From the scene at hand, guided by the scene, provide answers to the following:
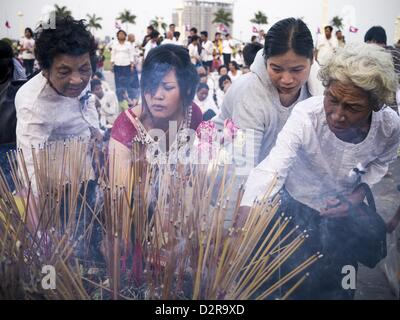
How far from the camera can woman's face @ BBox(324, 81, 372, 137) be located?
172 centimetres

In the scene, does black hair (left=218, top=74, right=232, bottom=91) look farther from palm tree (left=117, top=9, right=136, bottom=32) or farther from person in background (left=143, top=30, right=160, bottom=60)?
palm tree (left=117, top=9, right=136, bottom=32)

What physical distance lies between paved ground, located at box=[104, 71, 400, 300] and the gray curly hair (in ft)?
1.21

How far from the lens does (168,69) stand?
186 cm

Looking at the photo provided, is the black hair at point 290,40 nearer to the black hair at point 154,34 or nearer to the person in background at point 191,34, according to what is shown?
the person in background at point 191,34

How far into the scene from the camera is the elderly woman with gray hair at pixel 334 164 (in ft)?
5.67

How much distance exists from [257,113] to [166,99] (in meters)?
0.34

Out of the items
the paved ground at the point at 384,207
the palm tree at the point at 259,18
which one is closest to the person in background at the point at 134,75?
the palm tree at the point at 259,18

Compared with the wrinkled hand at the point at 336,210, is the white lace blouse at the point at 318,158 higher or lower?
higher

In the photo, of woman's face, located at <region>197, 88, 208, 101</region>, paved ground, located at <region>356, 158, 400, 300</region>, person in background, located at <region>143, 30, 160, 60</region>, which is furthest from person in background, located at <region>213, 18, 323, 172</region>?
paved ground, located at <region>356, 158, 400, 300</region>

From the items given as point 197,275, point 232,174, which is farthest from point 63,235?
point 232,174

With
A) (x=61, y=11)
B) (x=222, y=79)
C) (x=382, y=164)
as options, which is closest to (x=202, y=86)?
(x=222, y=79)

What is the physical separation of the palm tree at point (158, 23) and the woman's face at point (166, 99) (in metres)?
0.25
